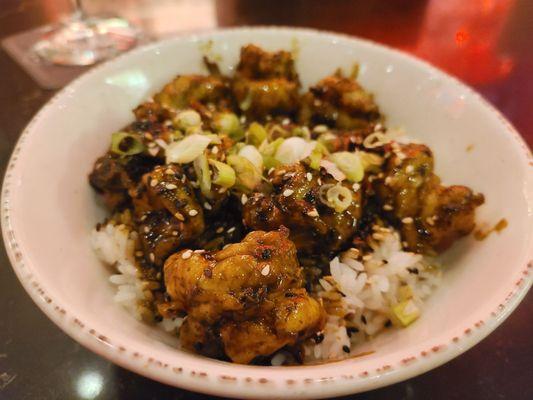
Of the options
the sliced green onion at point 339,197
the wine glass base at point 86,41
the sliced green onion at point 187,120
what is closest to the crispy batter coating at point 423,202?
the sliced green onion at point 339,197

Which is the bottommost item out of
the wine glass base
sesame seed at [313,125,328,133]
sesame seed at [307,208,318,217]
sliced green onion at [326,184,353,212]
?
the wine glass base

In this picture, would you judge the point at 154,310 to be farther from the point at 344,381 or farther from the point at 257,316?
the point at 344,381

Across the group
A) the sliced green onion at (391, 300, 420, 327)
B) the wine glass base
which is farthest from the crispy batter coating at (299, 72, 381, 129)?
the wine glass base

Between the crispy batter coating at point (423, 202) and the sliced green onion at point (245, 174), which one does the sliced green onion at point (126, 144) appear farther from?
the crispy batter coating at point (423, 202)

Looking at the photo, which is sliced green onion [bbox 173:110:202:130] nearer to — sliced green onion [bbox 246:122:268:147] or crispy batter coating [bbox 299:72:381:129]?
sliced green onion [bbox 246:122:268:147]

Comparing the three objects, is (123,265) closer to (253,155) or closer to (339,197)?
(253,155)

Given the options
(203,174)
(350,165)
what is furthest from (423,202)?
(203,174)
